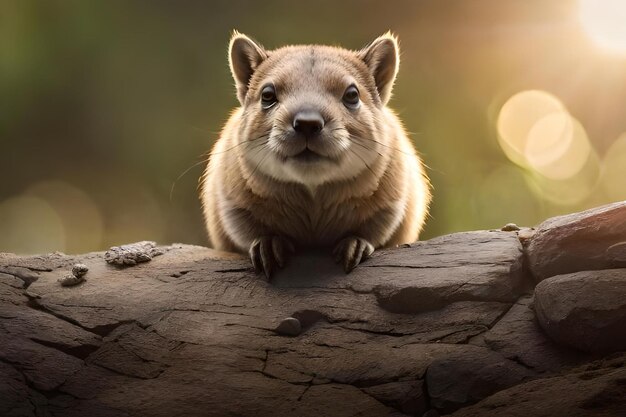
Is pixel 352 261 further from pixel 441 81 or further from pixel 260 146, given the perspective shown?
pixel 441 81

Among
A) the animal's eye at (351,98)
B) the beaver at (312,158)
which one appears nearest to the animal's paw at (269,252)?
the beaver at (312,158)

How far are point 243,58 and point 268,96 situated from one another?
1.67 ft

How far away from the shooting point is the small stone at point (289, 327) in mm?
3289

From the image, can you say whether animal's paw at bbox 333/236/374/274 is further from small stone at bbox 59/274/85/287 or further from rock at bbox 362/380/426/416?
small stone at bbox 59/274/85/287

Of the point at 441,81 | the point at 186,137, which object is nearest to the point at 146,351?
the point at 186,137

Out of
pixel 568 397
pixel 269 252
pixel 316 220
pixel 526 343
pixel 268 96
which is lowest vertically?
pixel 568 397

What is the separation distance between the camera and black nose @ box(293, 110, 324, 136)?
3.59 m

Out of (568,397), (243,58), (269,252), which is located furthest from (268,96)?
(568,397)

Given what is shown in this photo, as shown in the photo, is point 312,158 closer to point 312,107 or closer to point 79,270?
point 312,107

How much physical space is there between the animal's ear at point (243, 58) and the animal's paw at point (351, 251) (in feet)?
3.76

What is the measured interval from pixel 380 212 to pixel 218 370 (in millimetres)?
1455

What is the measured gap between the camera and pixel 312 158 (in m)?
3.70

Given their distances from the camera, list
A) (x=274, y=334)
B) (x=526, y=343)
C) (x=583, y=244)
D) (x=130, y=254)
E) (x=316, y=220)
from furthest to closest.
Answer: (x=130, y=254)
(x=316, y=220)
(x=274, y=334)
(x=583, y=244)
(x=526, y=343)

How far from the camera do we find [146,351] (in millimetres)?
3201
